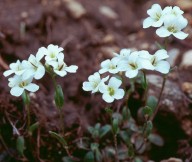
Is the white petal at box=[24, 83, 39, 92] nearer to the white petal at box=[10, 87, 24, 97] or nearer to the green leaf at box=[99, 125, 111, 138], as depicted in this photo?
the white petal at box=[10, 87, 24, 97]

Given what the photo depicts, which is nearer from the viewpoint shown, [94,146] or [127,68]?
[127,68]

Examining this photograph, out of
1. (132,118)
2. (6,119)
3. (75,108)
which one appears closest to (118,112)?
(132,118)

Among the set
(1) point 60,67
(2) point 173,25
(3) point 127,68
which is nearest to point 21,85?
(1) point 60,67

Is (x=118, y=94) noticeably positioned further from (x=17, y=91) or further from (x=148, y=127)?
(x=17, y=91)

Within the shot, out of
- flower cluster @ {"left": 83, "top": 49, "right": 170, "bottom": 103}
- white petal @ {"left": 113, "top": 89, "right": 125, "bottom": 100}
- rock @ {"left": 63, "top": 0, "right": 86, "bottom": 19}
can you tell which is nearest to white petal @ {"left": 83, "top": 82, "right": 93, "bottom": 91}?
flower cluster @ {"left": 83, "top": 49, "right": 170, "bottom": 103}

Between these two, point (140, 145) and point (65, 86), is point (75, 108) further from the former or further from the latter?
point (140, 145)

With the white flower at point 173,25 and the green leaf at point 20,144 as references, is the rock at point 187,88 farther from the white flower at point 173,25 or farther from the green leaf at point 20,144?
the green leaf at point 20,144
